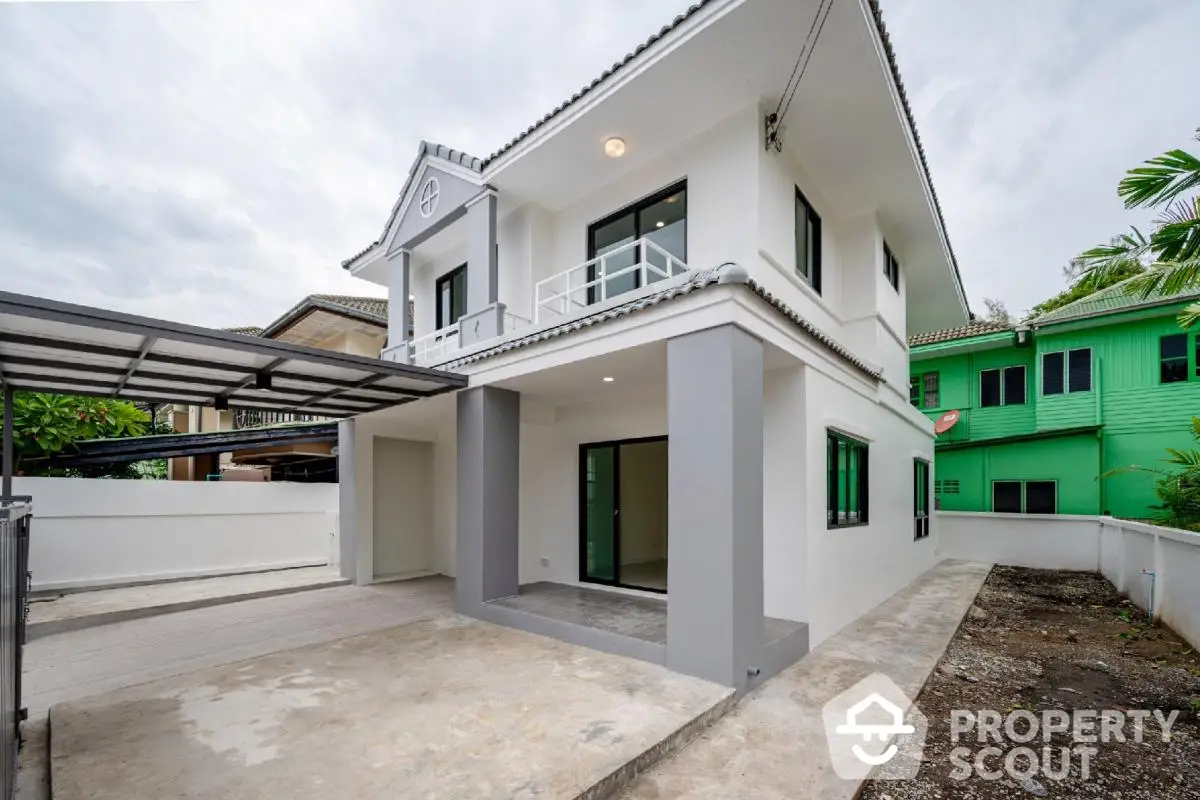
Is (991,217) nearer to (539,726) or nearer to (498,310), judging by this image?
(498,310)

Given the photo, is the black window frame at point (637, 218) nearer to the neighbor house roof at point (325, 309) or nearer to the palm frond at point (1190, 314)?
the palm frond at point (1190, 314)

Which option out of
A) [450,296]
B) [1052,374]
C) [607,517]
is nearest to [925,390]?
[1052,374]

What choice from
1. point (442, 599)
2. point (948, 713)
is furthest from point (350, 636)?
point (948, 713)

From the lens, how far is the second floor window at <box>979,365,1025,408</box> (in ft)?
49.4

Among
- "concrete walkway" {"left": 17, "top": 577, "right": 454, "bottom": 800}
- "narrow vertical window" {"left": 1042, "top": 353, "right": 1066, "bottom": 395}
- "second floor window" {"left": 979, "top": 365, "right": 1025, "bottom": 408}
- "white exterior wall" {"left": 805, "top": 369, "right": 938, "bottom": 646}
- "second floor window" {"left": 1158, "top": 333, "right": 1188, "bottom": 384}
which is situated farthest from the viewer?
"second floor window" {"left": 979, "top": 365, "right": 1025, "bottom": 408}

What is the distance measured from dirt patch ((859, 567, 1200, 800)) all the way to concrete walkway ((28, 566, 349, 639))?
8.61 meters

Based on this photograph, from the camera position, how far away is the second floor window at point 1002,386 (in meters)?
15.1

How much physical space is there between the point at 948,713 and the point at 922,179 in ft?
23.2

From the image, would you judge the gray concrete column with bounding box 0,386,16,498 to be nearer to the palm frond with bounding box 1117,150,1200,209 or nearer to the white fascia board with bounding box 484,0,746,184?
the white fascia board with bounding box 484,0,746,184

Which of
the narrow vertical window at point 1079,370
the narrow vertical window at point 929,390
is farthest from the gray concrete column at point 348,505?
the narrow vertical window at point 1079,370

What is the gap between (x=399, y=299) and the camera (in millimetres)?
10570

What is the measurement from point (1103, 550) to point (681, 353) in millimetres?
12713

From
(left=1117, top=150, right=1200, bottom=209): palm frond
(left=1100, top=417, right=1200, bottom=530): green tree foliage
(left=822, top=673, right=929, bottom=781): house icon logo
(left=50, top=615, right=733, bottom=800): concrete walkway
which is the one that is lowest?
(left=822, top=673, right=929, bottom=781): house icon logo

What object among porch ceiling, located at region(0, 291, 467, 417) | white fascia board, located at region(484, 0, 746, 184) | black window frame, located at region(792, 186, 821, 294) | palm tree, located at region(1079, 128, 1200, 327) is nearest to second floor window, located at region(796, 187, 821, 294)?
black window frame, located at region(792, 186, 821, 294)
